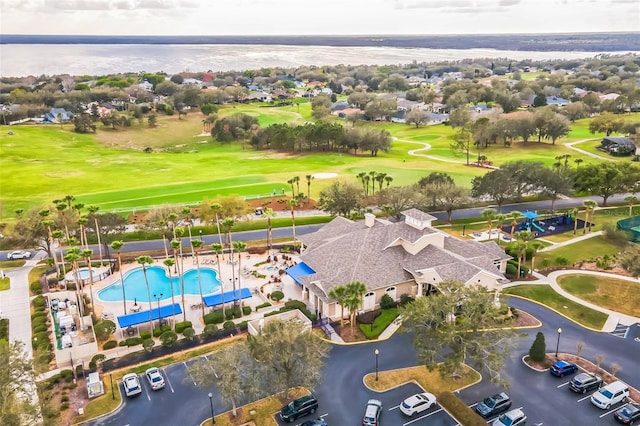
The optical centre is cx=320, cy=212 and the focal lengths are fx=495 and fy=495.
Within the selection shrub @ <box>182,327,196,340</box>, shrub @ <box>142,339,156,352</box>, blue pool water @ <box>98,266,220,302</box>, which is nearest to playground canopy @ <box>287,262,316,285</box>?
blue pool water @ <box>98,266,220,302</box>

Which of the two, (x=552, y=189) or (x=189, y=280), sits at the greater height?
(x=552, y=189)

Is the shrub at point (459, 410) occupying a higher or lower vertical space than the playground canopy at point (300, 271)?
lower

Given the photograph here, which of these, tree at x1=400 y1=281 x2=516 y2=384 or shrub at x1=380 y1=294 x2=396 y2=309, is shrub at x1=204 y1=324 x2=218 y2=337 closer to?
shrub at x1=380 y1=294 x2=396 y2=309

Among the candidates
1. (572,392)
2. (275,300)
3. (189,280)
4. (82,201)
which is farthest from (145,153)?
(572,392)

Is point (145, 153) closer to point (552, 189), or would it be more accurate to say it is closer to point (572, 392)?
point (552, 189)

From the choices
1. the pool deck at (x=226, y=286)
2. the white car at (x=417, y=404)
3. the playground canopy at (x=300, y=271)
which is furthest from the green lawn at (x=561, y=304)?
the pool deck at (x=226, y=286)

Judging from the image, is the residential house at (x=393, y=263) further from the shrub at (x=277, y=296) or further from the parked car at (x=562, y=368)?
the parked car at (x=562, y=368)

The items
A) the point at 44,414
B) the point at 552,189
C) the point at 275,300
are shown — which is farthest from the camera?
the point at 552,189
